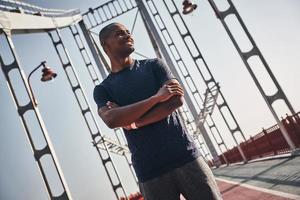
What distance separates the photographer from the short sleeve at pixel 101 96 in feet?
6.50

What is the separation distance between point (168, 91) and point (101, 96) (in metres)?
0.44

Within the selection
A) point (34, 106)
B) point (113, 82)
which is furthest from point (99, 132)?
point (113, 82)

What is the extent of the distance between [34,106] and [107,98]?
8.44m

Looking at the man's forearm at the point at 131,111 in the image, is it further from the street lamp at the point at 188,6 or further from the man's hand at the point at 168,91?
the street lamp at the point at 188,6

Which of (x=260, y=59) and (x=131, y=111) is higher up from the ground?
(x=260, y=59)

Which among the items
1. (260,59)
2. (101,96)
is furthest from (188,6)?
(101,96)

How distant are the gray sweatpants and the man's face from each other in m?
0.77

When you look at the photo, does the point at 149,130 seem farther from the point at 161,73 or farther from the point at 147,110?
the point at 161,73

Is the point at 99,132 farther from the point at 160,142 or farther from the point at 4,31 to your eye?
the point at 160,142

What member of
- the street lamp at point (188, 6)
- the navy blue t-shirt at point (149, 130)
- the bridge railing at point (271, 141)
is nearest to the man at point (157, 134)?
the navy blue t-shirt at point (149, 130)

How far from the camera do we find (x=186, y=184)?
5.66 feet

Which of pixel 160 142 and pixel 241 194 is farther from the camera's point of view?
pixel 241 194

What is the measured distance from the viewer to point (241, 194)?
732cm

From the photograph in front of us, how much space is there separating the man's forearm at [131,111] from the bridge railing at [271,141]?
8166 mm
